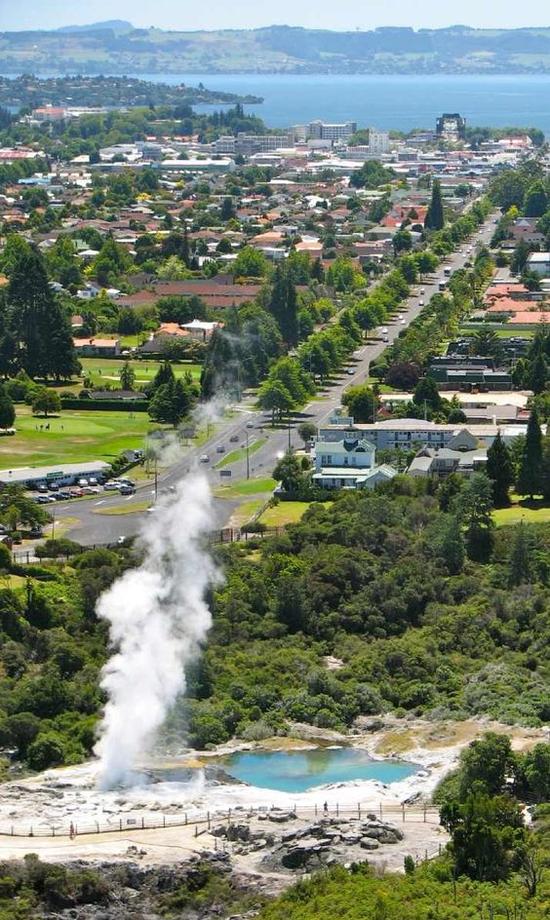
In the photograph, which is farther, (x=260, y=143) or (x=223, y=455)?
(x=260, y=143)

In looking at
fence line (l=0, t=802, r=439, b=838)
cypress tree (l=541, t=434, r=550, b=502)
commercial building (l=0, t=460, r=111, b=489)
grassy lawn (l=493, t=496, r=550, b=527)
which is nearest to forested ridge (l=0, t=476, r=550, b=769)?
Answer: grassy lawn (l=493, t=496, r=550, b=527)

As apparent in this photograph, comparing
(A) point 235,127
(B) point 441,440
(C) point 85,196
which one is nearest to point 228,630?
(B) point 441,440

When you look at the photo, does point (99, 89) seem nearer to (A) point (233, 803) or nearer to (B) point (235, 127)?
(B) point (235, 127)

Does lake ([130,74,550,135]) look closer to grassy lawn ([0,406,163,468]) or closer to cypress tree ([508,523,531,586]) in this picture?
grassy lawn ([0,406,163,468])

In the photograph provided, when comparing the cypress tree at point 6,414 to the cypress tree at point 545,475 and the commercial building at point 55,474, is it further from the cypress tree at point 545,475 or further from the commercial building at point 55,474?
the cypress tree at point 545,475

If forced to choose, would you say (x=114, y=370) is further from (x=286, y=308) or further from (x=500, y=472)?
(x=500, y=472)

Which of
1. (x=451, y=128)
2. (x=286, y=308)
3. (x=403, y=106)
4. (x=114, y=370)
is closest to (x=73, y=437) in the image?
(x=114, y=370)
